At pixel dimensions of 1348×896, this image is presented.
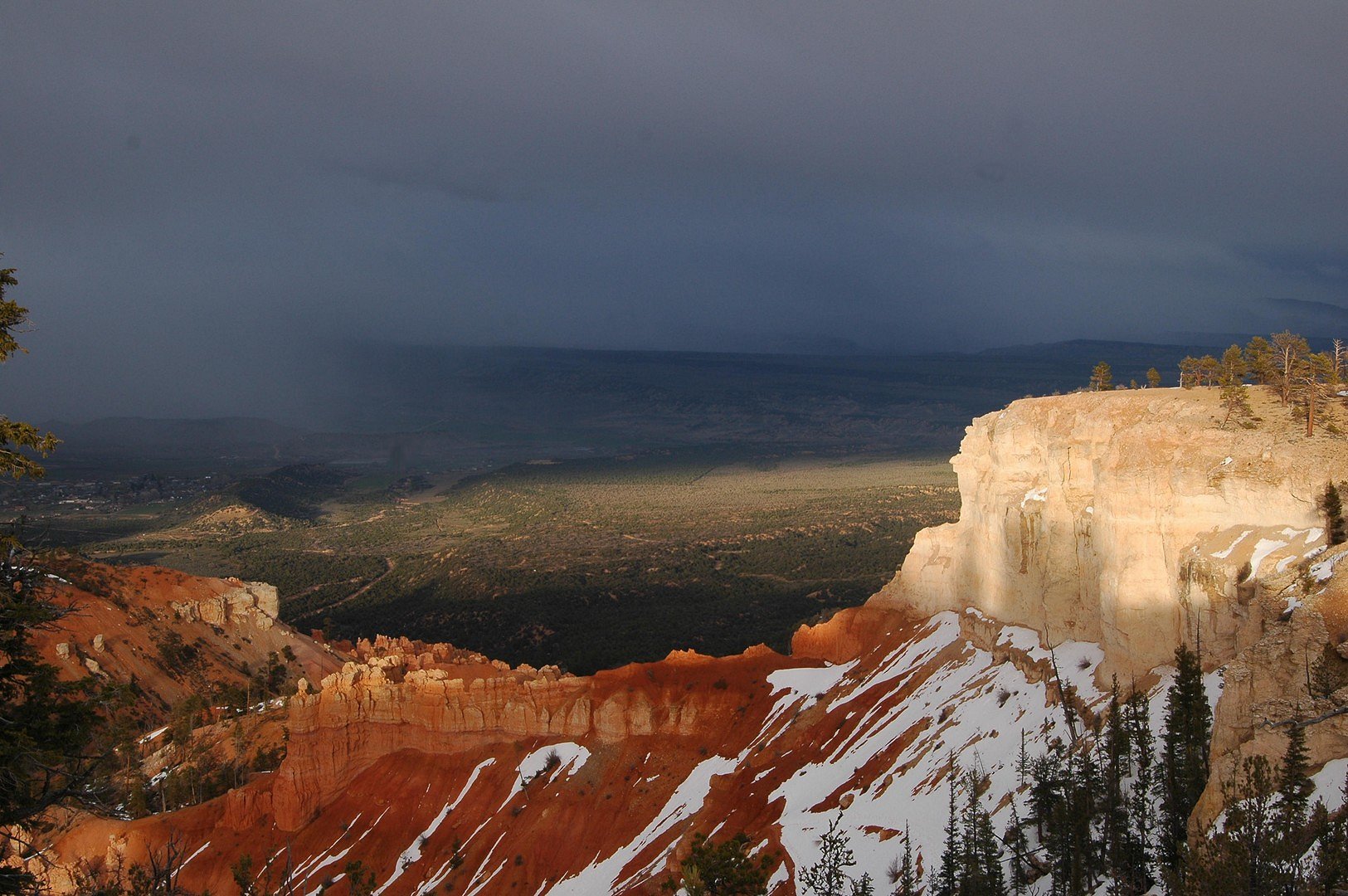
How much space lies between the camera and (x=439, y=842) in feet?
120

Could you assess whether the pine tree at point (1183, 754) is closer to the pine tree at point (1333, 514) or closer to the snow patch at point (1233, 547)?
the snow patch at point (1233, 547)

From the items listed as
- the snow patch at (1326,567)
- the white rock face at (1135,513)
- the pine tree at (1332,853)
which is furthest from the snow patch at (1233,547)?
the pine tree at (1332,853)

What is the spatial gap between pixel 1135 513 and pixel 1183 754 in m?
7.73

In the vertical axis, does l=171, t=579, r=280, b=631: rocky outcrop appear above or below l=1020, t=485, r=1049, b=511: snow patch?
below

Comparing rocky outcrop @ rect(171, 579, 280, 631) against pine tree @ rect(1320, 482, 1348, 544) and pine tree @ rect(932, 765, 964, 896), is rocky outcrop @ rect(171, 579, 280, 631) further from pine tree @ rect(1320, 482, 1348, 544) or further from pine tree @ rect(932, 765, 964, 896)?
pine tree @ rect(1320, 482, 1348, 544)

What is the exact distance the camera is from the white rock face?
22375 millimetres

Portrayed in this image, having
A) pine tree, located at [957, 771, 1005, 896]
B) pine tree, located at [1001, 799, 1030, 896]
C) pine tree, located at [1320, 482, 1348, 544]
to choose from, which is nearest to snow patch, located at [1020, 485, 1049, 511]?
pine tree, located at [1320, 482, 1348, 544]

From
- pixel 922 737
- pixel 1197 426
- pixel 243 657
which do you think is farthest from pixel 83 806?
pixel 243 657

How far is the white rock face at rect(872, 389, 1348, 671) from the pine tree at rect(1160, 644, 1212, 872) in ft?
5.55

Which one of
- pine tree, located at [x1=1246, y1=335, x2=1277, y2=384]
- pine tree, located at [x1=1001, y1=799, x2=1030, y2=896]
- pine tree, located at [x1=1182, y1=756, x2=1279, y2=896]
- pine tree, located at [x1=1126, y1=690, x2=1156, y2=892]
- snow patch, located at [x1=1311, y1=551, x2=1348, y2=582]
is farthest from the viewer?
pine tree, located at [x1=1246, y1=335, x2=1277, y2=384]

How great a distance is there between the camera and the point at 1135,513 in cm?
2547

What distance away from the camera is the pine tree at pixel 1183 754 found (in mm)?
→ 18219

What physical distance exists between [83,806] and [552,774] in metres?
27.9

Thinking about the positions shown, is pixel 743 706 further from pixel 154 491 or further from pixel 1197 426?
pixel 154 491
